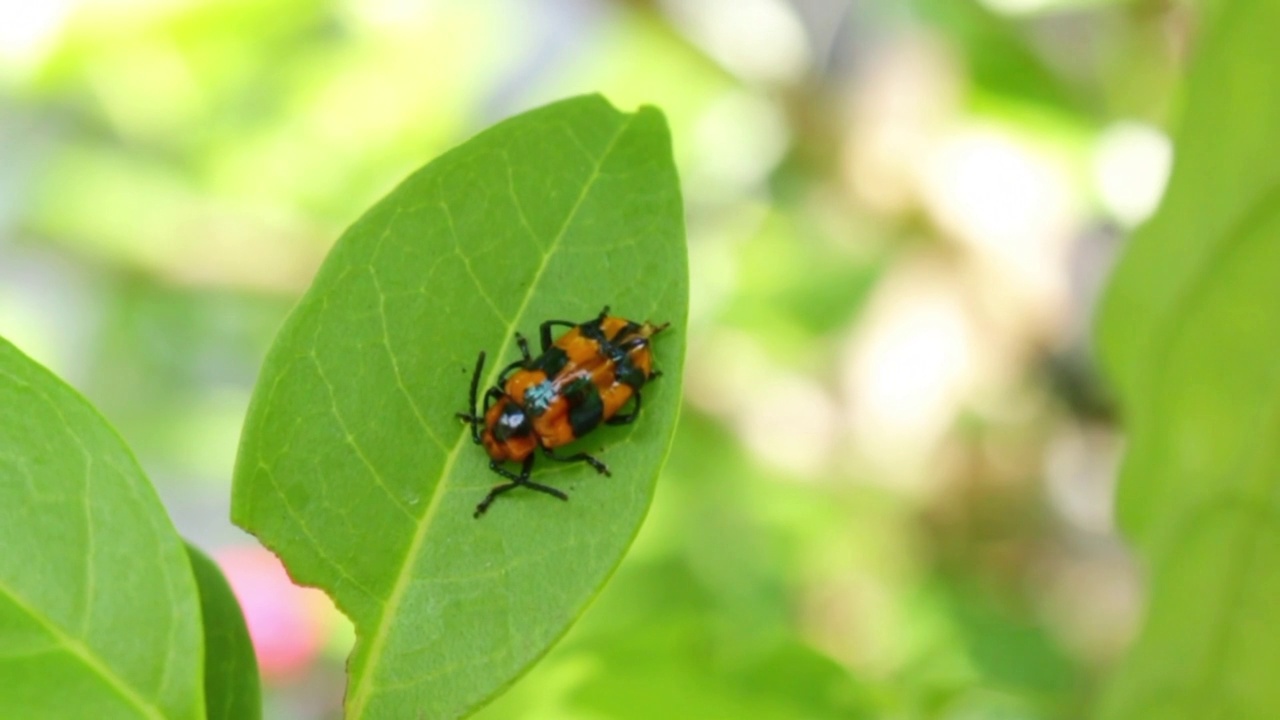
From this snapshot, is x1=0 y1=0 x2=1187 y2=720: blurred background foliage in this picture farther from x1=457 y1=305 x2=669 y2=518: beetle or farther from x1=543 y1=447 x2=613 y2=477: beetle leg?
x1=543 y1=447 x2=613 y2=477: beetle leg

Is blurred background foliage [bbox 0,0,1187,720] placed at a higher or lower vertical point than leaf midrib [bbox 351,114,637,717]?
higher

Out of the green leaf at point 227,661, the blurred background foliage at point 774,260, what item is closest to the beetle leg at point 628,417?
the green leaf at point 227,661

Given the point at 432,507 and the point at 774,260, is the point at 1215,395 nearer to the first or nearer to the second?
the point at 432,507

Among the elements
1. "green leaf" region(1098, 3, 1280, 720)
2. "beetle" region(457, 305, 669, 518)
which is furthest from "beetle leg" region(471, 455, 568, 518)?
"green leaf" region(1098, 3, 1280, 720)

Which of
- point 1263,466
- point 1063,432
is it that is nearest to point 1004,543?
point 1063,432

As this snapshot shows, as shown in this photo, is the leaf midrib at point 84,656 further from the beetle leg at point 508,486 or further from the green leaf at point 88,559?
the beetle leg at point 508,486

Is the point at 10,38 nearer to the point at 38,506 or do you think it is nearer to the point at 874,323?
the point at 38,506
